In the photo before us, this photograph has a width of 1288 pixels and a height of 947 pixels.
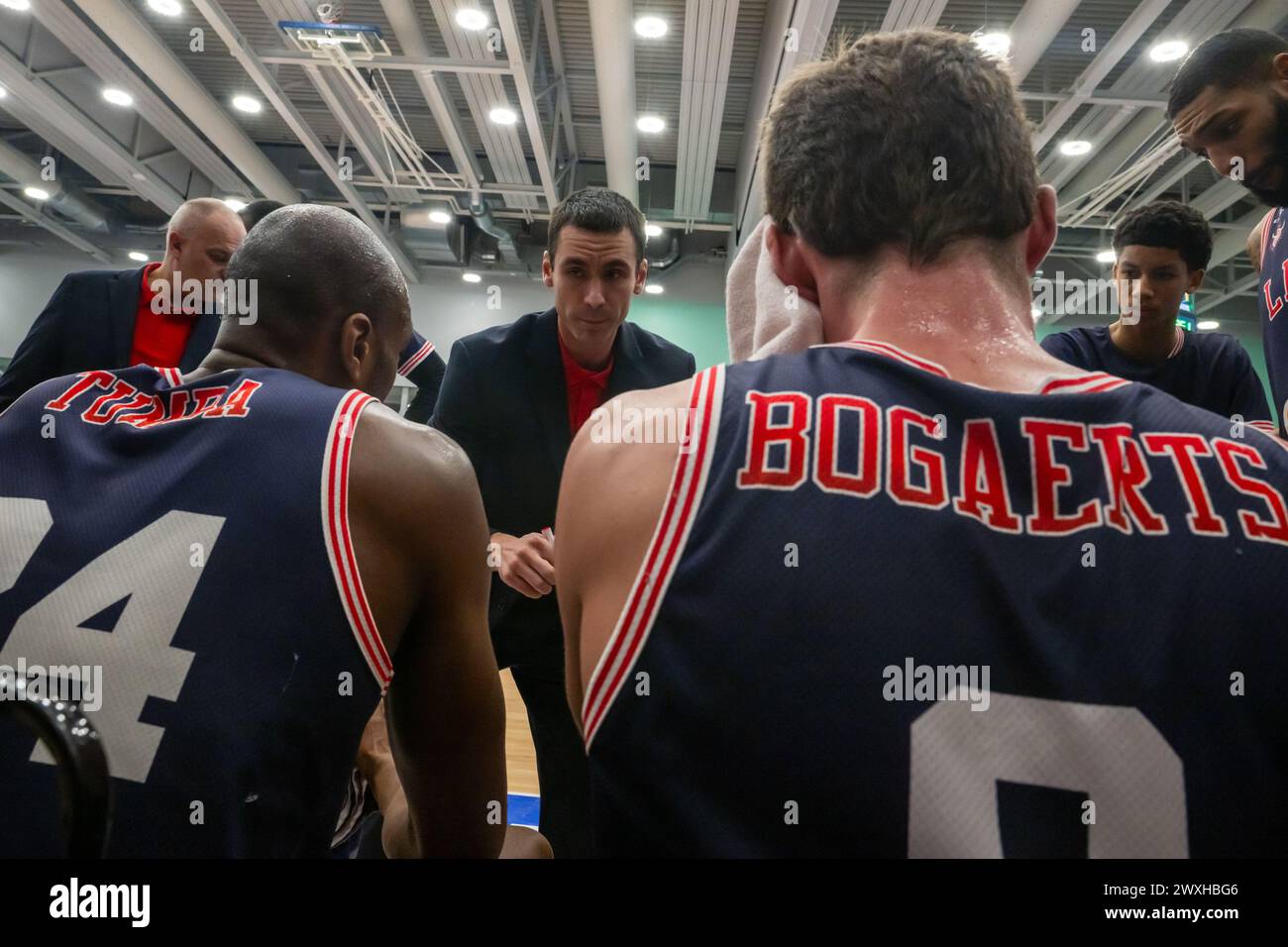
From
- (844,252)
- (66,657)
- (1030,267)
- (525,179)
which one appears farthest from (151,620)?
(525,179)

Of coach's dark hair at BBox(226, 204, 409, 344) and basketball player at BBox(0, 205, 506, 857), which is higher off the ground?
coach's dark hair at BBox(226, 204, 409, 344)

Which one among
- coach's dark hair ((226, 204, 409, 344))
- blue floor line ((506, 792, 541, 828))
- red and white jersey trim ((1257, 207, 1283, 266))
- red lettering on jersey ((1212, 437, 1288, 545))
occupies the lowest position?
blue floor line ((506, 792, 541, 828))

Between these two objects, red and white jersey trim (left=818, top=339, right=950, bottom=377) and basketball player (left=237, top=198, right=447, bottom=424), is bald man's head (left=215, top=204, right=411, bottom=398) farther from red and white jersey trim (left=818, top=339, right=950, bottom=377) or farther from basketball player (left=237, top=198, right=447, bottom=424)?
basketball player (left=237, top=198, right=447, bottom=424)

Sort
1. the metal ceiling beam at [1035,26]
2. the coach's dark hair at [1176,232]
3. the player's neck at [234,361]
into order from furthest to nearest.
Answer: the metal ceiling beam at [1035,26] < the coach's dark hair at [1176,232] < the player's neck at [234,361]

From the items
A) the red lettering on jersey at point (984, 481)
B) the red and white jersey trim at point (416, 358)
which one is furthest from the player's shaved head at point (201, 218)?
the red lettering on jersey at point (984, 481)

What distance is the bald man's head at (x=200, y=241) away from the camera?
252cm

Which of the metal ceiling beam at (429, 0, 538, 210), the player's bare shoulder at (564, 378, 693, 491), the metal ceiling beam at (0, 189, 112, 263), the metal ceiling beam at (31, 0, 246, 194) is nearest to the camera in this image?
the player's bare shoulder at (564, 378, 693, 491)

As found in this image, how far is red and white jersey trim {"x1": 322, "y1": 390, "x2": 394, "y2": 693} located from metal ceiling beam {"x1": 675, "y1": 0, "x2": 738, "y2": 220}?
15.8 ft

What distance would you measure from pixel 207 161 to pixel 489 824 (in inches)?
346

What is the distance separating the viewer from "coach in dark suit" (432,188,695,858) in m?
2.08

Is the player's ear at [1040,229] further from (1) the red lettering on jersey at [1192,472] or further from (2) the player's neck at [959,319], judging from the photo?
(1) the red lettering on jersey at [1192,472]

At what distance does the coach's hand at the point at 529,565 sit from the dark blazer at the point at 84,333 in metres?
1.35

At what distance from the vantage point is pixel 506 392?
2240 millimetres

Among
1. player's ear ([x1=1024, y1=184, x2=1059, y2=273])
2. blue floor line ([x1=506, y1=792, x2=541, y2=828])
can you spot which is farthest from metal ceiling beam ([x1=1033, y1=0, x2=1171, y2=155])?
blue floor line ([x1=506, y1=792, x2=541, y2=828])
